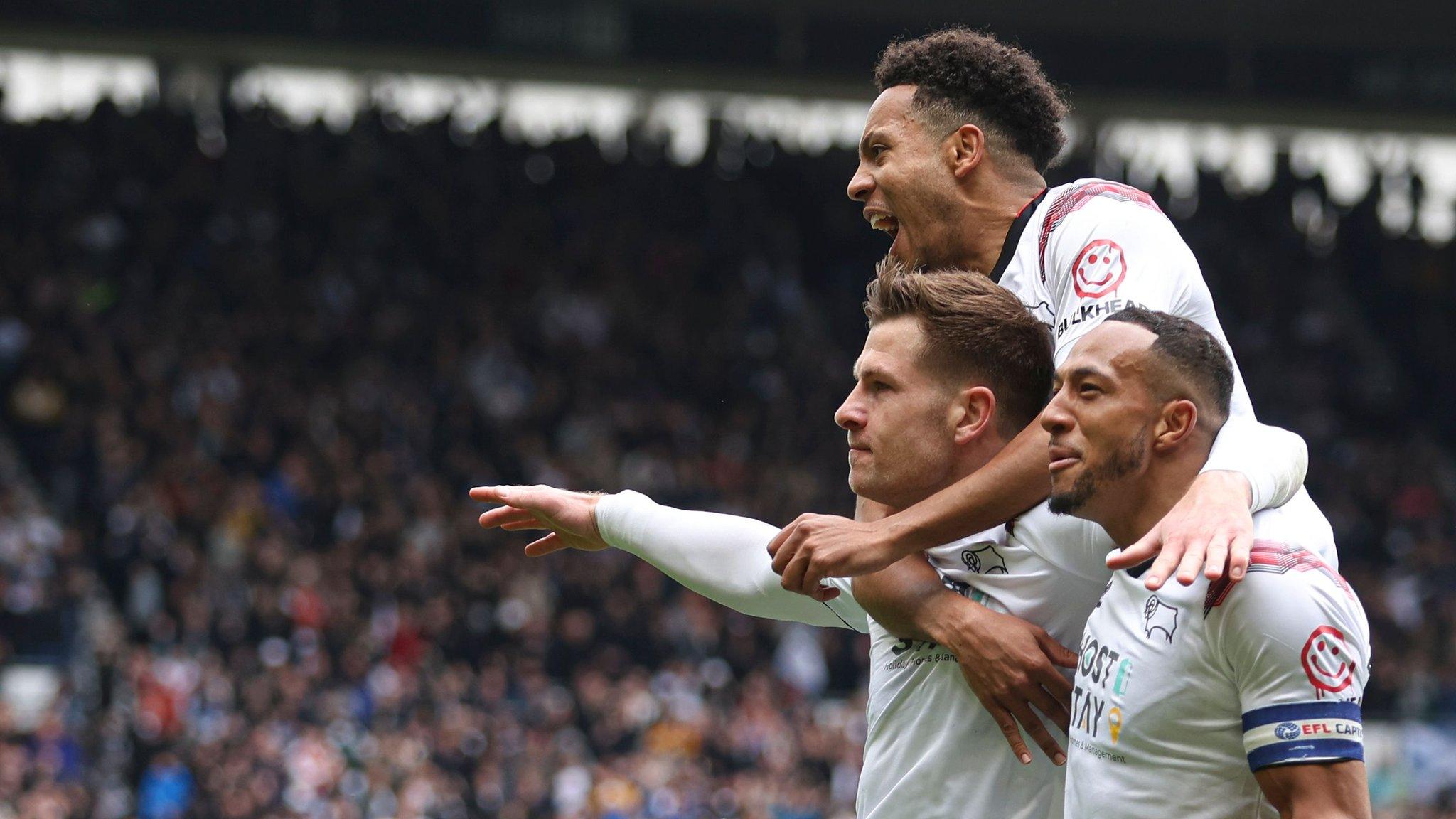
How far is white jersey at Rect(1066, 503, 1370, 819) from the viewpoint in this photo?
2.67m

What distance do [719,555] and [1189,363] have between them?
3.82ft

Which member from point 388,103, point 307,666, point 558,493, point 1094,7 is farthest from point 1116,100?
point 558,493

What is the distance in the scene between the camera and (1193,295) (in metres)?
3.42

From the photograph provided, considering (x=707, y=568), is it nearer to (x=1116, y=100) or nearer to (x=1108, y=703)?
(x=1108, y=703)

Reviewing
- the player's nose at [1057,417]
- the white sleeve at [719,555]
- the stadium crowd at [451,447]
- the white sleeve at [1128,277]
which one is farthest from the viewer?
the stadium crowd at [451,447]

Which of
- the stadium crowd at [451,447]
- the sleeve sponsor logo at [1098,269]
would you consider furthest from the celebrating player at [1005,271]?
the stadium crowd at [451,447]

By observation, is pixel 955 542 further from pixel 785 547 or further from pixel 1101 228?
pixel 1101 228

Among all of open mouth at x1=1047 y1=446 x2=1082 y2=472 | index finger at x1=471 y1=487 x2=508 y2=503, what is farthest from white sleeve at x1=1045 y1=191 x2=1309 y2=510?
index finger at x1=471 y1=487 x2=508 y2=503

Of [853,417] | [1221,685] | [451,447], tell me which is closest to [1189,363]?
[1221,685]

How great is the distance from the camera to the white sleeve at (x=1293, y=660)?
8.70 ft

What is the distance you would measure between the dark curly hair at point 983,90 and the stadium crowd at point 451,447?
988 centimetres

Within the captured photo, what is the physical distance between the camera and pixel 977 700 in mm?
3314

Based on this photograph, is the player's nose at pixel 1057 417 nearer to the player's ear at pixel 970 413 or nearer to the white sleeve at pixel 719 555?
the player's ear at pixel 970 413

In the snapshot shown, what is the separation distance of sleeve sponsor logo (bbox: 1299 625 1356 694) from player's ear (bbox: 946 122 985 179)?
146 centimetres
